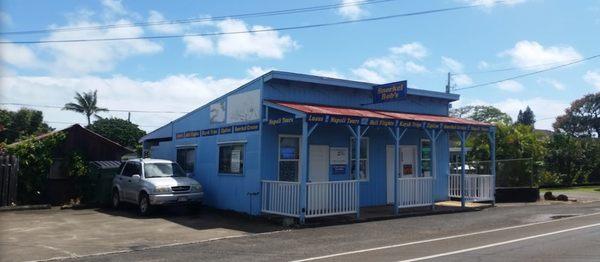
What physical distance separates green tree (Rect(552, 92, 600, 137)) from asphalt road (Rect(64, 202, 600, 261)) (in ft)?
207

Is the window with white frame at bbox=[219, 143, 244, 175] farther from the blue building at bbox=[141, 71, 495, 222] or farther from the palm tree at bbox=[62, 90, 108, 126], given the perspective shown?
the palm tree at bbox=[62, 90, 108, 126]

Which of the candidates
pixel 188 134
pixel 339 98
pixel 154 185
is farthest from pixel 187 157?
pixel 339 98

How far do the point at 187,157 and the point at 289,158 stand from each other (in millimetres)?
5287

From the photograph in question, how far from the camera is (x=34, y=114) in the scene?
58.5 m

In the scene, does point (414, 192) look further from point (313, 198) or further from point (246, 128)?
point (246, 128)

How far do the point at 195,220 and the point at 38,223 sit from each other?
417cm

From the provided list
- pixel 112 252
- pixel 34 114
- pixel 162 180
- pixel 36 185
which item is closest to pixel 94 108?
pixel 34 114

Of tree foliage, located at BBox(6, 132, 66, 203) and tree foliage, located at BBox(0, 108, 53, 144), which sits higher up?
tree foliage, located at BBox(0, 108, 53, 144)

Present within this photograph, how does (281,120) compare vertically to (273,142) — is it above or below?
above

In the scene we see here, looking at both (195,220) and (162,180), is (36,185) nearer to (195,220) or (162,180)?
(162,180)

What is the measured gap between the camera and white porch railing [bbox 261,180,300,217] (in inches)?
546

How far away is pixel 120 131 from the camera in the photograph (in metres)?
50.3

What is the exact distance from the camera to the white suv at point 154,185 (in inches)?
612

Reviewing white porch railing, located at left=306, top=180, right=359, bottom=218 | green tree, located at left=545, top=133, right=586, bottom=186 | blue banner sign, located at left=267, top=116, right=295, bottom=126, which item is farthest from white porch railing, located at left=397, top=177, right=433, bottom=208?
green tree, located at left=545, top=133, right=586, bottom=186
